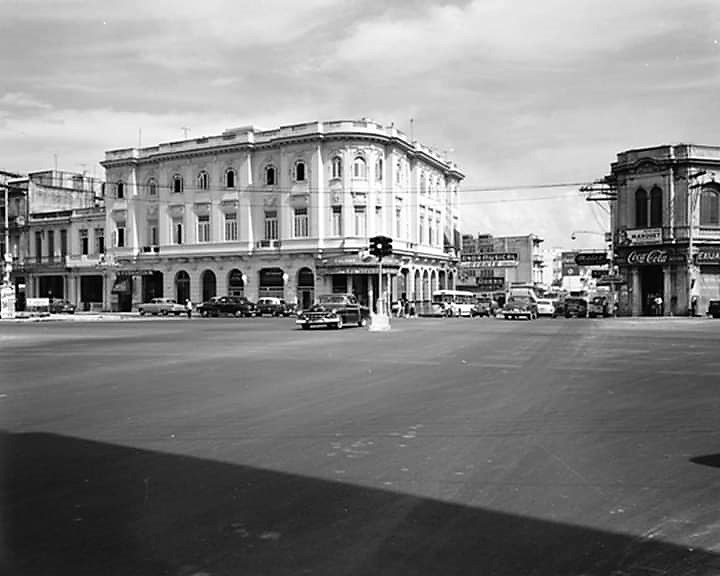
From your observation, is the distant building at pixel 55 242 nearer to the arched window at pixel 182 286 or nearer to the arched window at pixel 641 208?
the arched window at pixel 182 286

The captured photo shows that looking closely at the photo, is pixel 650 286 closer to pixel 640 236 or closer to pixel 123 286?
pixel 640 236

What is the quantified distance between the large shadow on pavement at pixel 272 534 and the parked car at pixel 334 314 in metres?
27.4

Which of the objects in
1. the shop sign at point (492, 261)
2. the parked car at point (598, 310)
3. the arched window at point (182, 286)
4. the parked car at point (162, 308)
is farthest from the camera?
the shop sign at point (492, 261)

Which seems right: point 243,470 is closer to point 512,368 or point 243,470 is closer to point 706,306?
point 512,368

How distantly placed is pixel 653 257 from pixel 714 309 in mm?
6252

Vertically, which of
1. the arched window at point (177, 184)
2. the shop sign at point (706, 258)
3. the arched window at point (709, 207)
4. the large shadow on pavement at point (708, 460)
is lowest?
the large shadow on pavement at point (708, 460)

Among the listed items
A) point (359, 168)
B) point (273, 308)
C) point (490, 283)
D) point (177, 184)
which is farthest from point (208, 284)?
point (490, 283)

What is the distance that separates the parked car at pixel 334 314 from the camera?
3419cm

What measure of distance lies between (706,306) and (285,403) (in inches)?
1917

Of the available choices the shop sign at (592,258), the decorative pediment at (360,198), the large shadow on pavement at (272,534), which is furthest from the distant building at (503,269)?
the large shadow on pavement at (272,534)

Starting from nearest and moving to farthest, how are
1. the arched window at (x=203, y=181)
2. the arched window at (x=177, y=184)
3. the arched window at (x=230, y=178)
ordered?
the arched window at (x=230, y=178) < the arched window at (x=203, y=181) < the arched window at (x=177, y=184)

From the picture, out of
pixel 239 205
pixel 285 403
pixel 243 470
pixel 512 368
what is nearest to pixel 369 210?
pixel 239 205

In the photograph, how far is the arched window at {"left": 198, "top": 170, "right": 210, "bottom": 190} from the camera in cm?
6481

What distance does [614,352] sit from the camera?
64.6 ft
